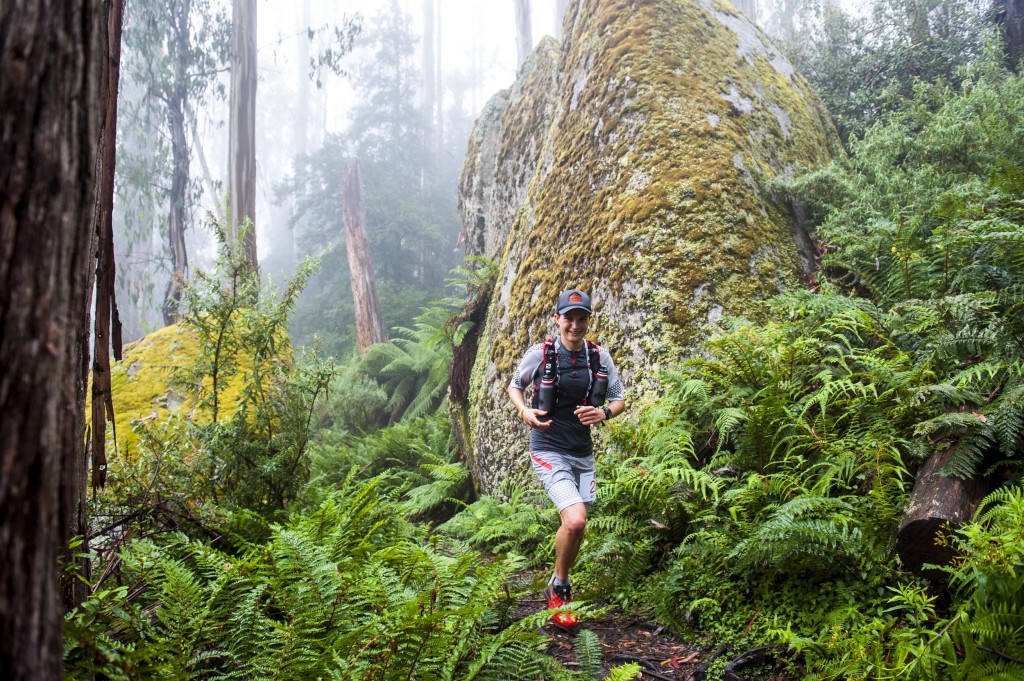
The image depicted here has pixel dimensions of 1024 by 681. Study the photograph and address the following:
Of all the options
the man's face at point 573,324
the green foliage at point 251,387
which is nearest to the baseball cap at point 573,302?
the man's face at point 573,324

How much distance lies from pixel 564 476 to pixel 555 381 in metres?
0.63

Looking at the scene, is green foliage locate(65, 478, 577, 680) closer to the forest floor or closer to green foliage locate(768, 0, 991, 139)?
the forest floor

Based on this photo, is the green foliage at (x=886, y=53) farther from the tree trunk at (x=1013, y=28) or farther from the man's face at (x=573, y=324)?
the man's face at (x=573, y=324)

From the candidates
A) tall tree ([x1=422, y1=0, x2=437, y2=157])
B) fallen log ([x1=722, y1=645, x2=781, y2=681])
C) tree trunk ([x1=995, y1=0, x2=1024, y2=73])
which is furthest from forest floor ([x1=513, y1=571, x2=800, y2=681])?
tall tree ([x1=422, y1=0, x2=437, y2=157])

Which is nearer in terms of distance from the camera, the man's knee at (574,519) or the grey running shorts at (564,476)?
the man's knee at (574,519)

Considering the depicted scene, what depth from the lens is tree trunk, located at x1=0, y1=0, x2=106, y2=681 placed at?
867 millimetres

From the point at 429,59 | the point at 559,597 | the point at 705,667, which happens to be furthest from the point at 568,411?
the point at 429,59

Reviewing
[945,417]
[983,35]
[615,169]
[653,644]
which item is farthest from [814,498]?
[983,35]

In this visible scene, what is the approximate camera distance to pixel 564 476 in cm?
393

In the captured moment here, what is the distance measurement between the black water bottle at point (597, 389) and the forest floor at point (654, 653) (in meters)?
1.20

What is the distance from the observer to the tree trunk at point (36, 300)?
867mm

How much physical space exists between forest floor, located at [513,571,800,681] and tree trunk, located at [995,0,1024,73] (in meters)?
10.5

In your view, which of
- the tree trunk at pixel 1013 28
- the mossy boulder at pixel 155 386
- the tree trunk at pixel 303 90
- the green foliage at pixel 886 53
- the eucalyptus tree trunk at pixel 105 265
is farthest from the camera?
the tree trunk at pixel 303 90

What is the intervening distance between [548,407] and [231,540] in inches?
82.1
